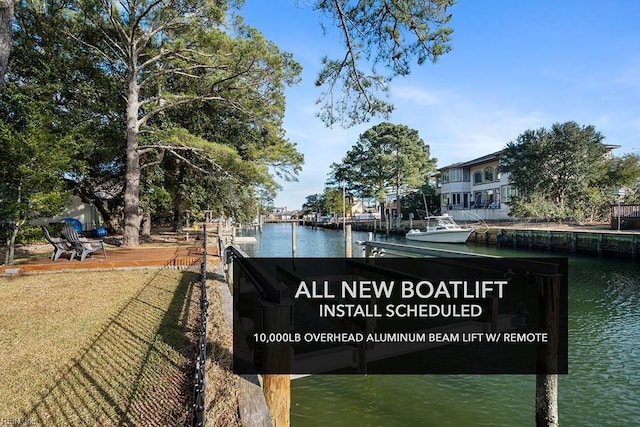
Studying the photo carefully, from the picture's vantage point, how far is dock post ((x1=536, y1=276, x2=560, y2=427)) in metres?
3.43

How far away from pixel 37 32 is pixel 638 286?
23016 millimetres

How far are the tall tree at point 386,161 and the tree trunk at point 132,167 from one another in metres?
27.9

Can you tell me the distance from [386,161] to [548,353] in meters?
→ 35.8

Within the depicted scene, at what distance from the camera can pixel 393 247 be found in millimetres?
8008

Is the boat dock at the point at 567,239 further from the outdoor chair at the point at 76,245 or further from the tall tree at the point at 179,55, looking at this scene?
the outdoor chair at the point at 76,245

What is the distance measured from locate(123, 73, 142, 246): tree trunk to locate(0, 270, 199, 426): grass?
7236 mm

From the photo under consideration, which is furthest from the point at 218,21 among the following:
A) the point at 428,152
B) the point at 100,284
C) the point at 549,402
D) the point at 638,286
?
the point at 428,152

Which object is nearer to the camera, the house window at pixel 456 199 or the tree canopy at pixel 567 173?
the tree canopy at pixel 567 173

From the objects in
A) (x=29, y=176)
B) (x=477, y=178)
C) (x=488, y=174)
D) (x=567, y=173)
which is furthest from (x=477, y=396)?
(x=477, y=178)

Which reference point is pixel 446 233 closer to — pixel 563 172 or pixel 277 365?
pixel 563 172

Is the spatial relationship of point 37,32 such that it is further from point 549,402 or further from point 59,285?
point 549,402

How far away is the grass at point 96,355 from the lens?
9.45ft

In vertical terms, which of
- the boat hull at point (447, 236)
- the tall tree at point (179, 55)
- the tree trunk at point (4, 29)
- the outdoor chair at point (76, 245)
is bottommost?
the boat hull at point (447, 236)
